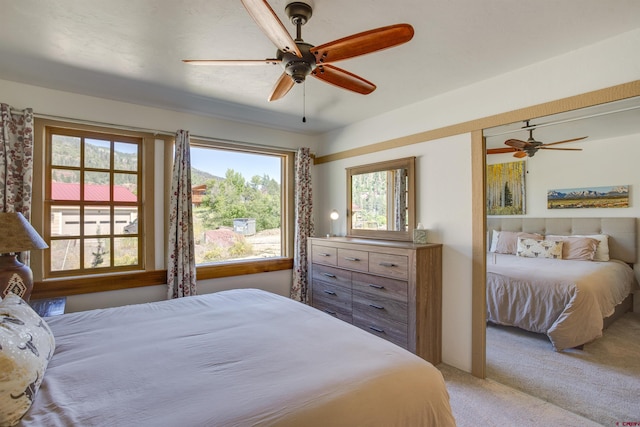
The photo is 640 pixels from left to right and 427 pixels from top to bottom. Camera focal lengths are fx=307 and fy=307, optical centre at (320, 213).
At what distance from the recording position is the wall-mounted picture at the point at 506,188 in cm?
298

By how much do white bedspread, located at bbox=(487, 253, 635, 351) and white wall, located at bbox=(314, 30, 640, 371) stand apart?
2.02ft

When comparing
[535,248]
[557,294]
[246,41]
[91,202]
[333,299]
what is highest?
[246,41]

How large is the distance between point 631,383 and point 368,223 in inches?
101

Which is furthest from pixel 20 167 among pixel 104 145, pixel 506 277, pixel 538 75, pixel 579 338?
pixel 579 338

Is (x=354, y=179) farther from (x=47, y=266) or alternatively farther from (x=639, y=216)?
(x=47, y=266)

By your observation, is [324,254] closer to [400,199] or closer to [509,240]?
[400,199]

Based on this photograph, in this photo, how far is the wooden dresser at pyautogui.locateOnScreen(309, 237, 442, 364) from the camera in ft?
8.77

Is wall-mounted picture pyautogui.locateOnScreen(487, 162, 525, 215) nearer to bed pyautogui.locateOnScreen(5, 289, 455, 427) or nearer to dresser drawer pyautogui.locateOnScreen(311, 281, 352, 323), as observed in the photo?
dresser drawer pyautogui.locateOnScreen(311, 281, 352, 323)

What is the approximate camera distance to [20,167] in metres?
2.56

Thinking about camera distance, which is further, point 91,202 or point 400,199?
point 400,199

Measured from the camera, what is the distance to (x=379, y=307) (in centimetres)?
294

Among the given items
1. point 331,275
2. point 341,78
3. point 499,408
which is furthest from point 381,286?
point 341,78

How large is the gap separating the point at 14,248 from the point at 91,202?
0.96m

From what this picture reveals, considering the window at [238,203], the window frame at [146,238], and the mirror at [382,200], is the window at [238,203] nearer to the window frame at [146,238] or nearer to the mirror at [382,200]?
the window frame at [146,238]
